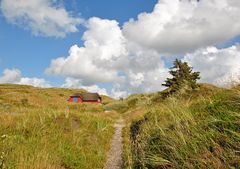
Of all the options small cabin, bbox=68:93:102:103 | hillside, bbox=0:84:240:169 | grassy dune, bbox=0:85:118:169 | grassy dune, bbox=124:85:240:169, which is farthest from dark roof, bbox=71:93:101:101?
grassy dune, bbox=124:85:240:169

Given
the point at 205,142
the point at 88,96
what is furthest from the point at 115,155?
the point at 88,96

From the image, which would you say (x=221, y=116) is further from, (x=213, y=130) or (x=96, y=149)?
(x=96, y=149)

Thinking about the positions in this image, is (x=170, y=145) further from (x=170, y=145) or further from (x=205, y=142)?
(x=205, y=142)

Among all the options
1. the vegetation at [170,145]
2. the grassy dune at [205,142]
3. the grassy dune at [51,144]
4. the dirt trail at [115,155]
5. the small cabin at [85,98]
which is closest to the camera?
the grassy dune at [205,142]

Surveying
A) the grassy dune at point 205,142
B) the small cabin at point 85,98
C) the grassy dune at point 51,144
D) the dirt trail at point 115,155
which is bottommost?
the dirt trail at point 115,155

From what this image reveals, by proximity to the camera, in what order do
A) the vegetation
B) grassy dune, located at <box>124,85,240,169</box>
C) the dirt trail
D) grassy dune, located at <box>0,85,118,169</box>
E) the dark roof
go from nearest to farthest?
grassy dune, located at <box>124,85,240,169</box>
the vegetation
grassy dune, located at <box>0,85,118,169</box>
the dirt trail
the dark roof

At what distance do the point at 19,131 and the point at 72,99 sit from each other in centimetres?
6970

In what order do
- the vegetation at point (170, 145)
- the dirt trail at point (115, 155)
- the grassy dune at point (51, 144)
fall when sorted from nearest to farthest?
1. the vegetation at point (170, 145)
2. the grassy dune at point (51, 144)
3. the dirt trail at point (115, 155)

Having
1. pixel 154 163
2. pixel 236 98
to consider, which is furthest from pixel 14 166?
pixel 236 98

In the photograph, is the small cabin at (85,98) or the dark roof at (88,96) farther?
the dark roof at (88,96)

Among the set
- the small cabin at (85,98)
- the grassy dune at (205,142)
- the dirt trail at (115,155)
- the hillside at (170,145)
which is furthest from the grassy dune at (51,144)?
the small cabin at (85,98)

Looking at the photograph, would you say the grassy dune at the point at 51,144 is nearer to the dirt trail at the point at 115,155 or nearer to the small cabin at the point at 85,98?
the dirt trail at the point at 115,155

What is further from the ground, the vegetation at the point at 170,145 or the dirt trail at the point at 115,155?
the vegetation at the point at 170,145

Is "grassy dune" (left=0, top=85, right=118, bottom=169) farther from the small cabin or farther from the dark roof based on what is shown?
the dark roof
